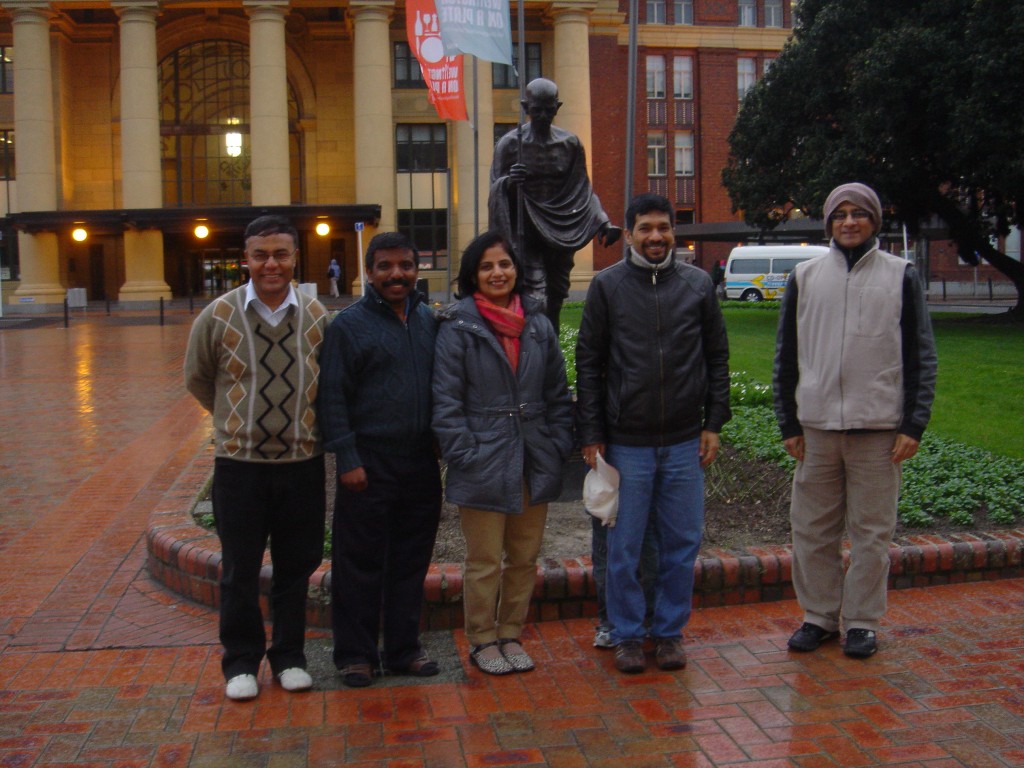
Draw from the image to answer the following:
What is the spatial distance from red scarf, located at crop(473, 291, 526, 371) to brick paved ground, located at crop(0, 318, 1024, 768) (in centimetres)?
144

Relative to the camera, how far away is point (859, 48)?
83.3 ft

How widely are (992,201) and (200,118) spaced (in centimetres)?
3250

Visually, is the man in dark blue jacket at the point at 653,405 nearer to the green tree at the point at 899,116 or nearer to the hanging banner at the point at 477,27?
the hanging banner at the point at 477,27

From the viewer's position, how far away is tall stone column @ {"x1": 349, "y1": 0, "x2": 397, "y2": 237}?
39906 millimetres

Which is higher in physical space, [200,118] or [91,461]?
[200,118]

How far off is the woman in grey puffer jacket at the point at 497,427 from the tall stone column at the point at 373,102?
117ft

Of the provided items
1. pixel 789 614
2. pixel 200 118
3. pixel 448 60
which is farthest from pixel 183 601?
pixel 200 118

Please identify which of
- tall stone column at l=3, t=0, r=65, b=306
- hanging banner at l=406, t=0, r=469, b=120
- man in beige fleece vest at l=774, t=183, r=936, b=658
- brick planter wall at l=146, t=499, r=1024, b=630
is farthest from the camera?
tall stone column at l=3, t=0, r=65, b=306

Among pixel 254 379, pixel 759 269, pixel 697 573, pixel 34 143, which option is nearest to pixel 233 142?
pixel 34 143

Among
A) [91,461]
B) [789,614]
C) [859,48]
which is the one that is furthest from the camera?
[859,48]

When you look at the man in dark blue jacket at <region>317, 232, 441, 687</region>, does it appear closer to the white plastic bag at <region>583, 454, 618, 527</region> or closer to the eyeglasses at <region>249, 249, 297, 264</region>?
the eyeglasses at <region>249, 249, 297, 264</region>

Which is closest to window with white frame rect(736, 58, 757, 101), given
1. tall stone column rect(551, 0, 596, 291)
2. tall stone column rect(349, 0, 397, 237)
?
tall stone column rect(551, 0, 596, 291)

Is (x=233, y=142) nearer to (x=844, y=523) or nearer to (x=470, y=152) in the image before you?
(x=470, y=152)

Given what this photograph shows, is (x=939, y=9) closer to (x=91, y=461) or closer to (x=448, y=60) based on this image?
(x=448, y=60)
